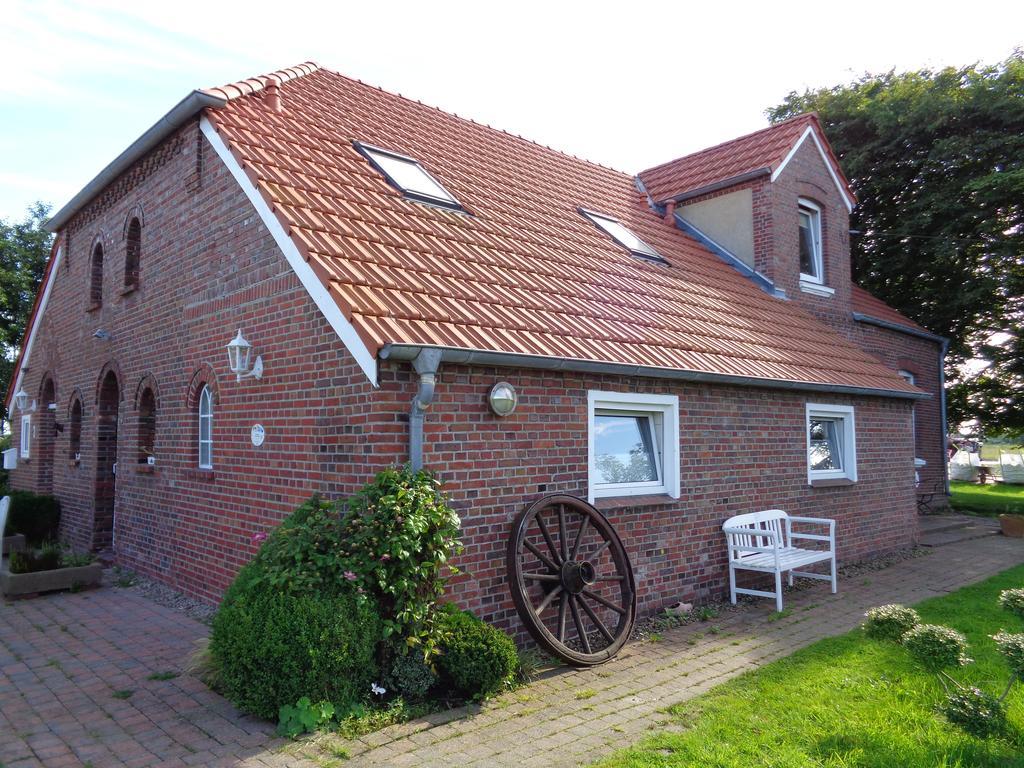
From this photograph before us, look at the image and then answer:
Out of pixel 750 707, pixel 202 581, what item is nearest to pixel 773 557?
pixel 750 707

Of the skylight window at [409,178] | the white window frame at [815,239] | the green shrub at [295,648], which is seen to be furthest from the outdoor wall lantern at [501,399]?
the white window frame at [815,239]

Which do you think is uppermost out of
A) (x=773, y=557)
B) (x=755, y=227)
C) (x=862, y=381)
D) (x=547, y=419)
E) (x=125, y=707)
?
(x=755, y=227)

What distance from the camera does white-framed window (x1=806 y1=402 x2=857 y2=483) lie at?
10383mm

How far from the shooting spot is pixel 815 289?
13531mm

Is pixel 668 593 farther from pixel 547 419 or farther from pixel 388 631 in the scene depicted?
pixel 388 631

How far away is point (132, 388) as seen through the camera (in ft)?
32.7

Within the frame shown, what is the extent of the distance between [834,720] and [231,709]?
4031 millimetres

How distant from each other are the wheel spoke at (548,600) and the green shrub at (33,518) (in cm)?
972

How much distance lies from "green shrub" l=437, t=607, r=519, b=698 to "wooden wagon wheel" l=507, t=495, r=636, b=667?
0.54 meters

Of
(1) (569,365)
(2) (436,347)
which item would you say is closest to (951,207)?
(1) (569,365)

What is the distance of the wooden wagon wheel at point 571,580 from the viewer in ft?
19.1

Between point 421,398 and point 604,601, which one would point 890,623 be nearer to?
point 604,601

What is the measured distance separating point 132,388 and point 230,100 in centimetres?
420

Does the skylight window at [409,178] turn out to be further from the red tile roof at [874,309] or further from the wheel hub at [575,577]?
the red tile roof at [874,309]
